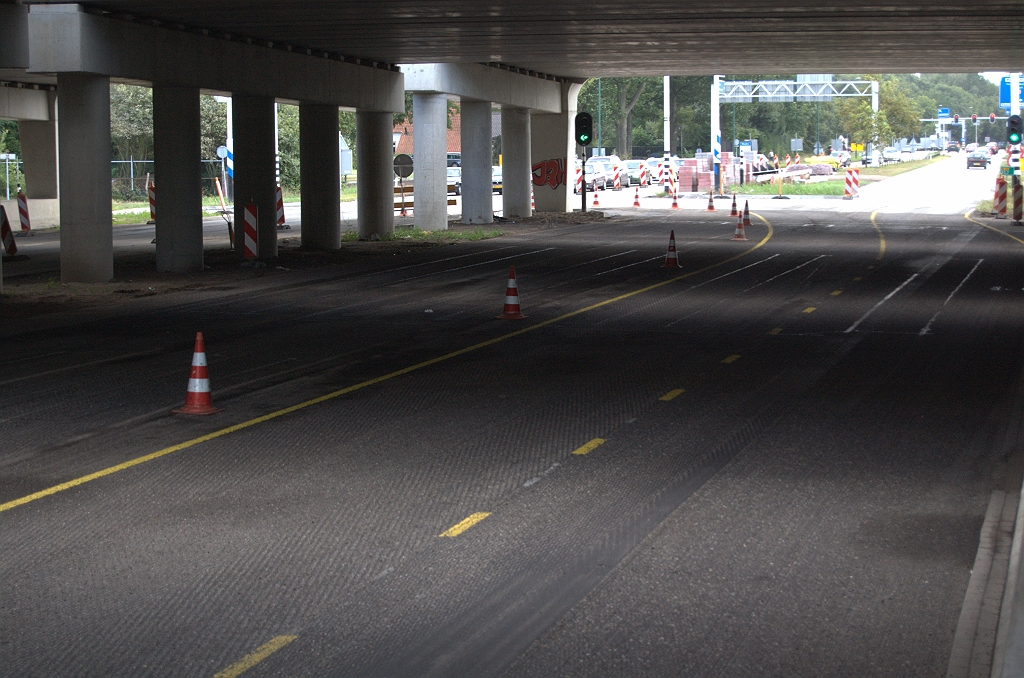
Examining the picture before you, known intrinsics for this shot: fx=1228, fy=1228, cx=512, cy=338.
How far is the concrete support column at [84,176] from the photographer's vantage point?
21266 millimetres

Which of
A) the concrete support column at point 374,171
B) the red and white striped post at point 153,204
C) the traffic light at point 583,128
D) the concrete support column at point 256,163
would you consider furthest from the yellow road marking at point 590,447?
the traffic light at point 583,128

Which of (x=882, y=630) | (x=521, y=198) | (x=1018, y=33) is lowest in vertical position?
(x=882, y=630)

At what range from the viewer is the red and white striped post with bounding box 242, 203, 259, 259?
83.8 ft

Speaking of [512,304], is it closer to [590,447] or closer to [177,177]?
[590,447]

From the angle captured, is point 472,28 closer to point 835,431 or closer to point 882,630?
point 835,431

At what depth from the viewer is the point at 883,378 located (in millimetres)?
12312

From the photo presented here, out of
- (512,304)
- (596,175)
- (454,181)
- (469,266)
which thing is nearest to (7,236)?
(469,266)

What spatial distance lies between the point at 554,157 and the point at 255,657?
43.4 meters

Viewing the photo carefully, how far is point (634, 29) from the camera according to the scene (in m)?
27.0

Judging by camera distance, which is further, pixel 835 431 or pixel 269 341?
pixel 269 341

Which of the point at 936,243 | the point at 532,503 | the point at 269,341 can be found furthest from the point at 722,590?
the point at 936,243

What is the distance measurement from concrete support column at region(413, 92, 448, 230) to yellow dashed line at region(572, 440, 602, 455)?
92.3ft

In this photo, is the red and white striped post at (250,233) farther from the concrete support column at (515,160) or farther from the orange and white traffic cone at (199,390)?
the concrete support column at (515,160)

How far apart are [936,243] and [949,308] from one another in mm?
13817
